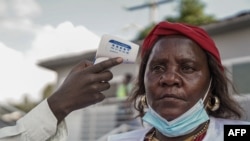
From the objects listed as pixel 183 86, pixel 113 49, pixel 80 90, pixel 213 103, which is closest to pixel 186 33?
pixel 183 86

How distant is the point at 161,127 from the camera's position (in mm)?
2145

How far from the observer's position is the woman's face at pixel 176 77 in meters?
2.05

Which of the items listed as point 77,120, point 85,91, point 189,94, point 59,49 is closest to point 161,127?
point 189,94

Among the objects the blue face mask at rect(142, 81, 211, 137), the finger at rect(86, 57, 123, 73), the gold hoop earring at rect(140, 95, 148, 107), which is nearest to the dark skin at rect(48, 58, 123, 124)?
the finger at rect(86, 57, 123, 73)

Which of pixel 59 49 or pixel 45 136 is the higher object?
pixel 59 49

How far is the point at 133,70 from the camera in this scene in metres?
9.96

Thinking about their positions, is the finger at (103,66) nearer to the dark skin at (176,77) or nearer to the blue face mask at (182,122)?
the dark skin at (176,77)

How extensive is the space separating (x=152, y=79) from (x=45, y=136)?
783 mm

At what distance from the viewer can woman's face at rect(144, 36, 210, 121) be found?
2.05 meters

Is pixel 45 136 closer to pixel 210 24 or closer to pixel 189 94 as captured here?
pixel 189 94

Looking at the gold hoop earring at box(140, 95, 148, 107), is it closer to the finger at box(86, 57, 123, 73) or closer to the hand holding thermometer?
the hand holding thermometer

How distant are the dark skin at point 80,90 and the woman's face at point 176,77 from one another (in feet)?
1.73

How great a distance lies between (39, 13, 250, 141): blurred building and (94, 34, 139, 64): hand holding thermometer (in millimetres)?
1112

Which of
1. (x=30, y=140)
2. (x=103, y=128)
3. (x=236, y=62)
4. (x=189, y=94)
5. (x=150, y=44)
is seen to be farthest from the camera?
(x=103, y=128)
